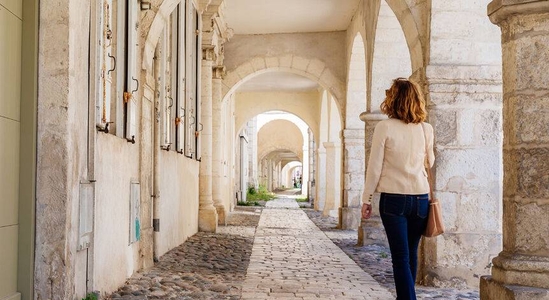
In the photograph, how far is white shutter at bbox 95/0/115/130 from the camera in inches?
165

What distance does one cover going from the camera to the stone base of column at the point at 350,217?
11.8 meters

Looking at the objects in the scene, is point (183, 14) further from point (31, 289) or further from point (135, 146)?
point (31, 289)

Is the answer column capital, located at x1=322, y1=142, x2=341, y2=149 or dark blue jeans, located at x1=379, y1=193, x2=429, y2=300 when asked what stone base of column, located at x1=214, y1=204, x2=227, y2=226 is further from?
dark blue jeans, located at x1=379, y1=193, x2=429, y2=300

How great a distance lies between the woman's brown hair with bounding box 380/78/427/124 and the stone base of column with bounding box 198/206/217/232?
7.49 metres

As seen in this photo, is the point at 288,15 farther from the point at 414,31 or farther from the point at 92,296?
the point at 92,296

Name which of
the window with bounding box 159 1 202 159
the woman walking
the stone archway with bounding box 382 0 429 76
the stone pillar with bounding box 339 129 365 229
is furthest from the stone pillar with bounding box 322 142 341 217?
the woman walking

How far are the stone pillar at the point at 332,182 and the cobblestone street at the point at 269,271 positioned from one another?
6089 mm

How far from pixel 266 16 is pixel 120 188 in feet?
24.8

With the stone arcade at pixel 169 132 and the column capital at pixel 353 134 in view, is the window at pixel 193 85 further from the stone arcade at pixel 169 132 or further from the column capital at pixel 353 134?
the column capital at pixel 353 134

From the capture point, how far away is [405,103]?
3.58 m

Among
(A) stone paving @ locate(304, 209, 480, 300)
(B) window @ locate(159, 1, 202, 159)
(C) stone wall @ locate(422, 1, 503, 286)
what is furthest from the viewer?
(B) window @ locate(159, 1, 202, 159)

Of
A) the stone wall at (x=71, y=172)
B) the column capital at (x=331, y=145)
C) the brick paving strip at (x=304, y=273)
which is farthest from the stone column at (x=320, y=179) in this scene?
the stone wall at (x=71, y=172)

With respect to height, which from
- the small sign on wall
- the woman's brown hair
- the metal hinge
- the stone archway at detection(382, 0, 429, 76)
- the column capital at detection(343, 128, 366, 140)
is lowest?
the small sign on wall

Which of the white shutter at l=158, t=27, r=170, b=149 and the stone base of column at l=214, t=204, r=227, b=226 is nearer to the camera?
the white shutter at l=158, t=27, r=170, b=149
